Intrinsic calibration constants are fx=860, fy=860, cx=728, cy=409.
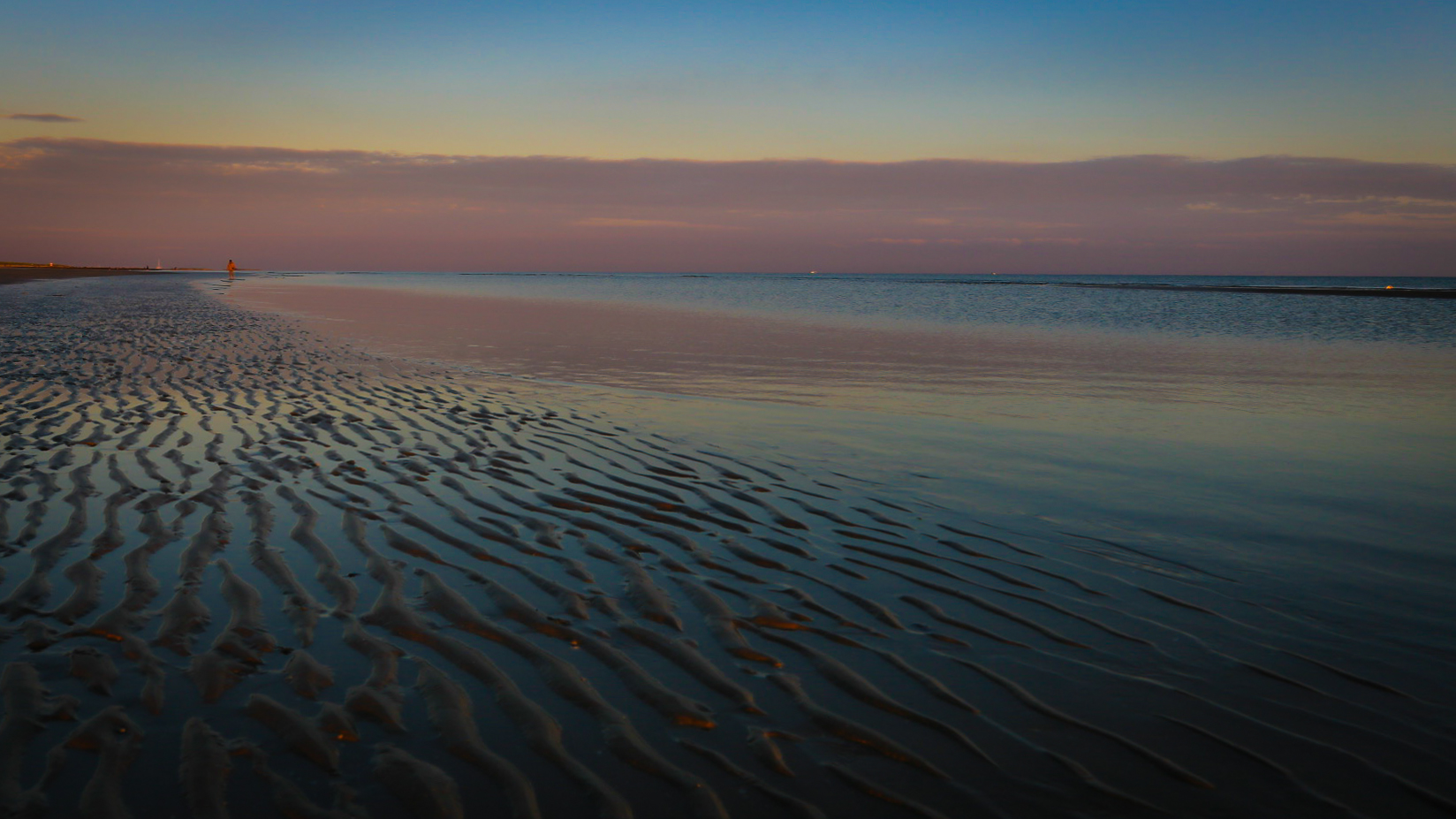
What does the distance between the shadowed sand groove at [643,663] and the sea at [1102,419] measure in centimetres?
73

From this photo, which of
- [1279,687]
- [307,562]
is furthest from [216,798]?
[1279,687]

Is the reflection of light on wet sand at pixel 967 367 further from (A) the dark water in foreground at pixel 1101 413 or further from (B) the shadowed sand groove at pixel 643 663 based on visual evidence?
(B) the shadowed sand groove at pixel 643 663

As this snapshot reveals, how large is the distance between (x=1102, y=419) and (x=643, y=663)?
915 cm

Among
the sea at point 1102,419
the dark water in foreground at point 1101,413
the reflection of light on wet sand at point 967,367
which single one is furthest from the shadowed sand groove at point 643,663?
the reflection of light on wet sand at point 967,367

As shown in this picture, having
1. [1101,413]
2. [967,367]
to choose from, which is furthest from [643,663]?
[967,367]

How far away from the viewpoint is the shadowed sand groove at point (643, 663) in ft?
10.0

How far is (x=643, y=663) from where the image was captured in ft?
13.2

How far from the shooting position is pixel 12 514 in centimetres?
608

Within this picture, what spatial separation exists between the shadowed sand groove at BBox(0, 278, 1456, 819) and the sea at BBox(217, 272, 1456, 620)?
0.73 metres

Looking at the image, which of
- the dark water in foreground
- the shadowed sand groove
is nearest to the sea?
the dark water in foreground

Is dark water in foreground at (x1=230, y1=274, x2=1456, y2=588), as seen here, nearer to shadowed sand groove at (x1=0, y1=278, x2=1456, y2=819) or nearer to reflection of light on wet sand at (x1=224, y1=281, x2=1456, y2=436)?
reflection of light on wet sand at (x1=224, y1=281, x2=1456, y2=436)

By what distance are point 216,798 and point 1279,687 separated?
14.4 feet

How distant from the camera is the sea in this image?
20.8 ft

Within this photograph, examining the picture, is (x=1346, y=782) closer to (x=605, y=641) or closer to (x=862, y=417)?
(x=605, y=641)
